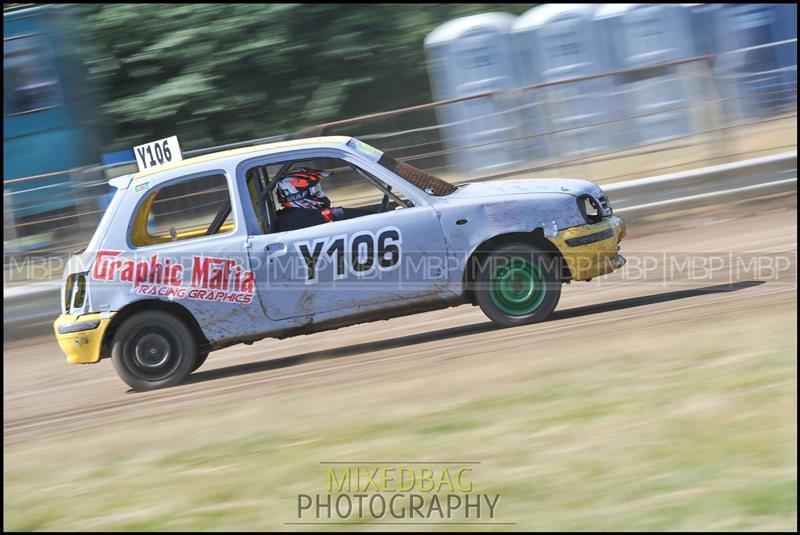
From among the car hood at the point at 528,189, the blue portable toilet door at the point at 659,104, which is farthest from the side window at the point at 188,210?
the blue portable toilet door at the point at 659,104

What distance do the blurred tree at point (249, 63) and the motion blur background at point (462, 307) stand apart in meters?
0.05

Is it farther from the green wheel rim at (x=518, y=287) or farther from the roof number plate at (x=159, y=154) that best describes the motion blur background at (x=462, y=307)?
the roof number plate at (x=159, y=154)

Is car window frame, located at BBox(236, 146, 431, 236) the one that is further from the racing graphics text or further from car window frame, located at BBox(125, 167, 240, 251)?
the racing graphics text

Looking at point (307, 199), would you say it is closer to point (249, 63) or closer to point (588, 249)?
point (588, 249)

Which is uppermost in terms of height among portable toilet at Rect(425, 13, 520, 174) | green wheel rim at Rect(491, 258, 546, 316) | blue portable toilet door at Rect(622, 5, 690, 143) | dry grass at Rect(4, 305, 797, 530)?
portable toilet at Rect(425, 13, 520, 174)

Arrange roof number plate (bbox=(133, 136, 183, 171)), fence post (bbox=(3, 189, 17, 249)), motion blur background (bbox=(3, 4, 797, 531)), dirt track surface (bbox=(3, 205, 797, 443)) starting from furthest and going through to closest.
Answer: fence post (bbox=(3, 189, 17, 249))
roof number plate (bbox=(133, 136, 183, 171))
dirt track surface (bbox=(3, 205, 797, 443))
motion blur background (bbox=(3, 4, 797, 531))

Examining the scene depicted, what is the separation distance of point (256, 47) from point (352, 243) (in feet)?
39.5

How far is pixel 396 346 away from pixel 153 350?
1.87 m

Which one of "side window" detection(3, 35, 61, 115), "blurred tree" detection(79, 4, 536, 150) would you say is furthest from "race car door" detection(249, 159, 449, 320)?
"blurred tree" detection(79, 4, 536, 150)

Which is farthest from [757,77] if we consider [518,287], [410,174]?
[410,174]

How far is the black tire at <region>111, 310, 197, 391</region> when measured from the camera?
25.3ft

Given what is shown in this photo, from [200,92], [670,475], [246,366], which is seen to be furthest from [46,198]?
[670,475]

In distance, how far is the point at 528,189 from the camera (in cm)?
758

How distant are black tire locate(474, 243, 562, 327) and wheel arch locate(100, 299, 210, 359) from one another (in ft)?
6.98
